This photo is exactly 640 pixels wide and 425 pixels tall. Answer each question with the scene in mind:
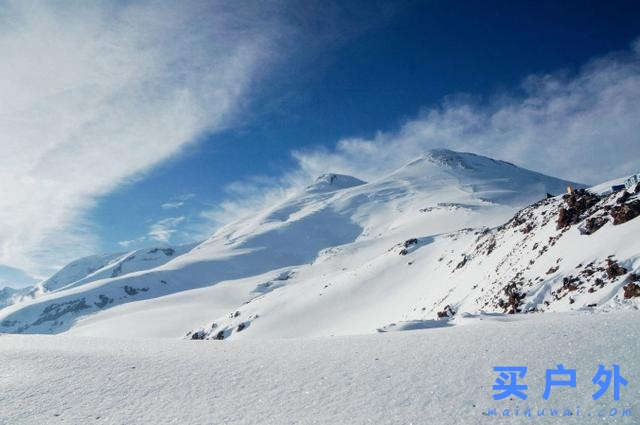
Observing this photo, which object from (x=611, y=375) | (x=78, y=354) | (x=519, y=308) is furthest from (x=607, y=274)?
(x=78, y=354)

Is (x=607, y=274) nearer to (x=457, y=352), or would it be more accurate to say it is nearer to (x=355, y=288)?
(x=457, y=352)

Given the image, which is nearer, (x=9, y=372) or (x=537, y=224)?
(x=9, y=372)

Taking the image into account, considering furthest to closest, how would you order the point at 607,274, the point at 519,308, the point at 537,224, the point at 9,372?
the point at 537,224 < the point at 519,308 < the point at 607,274 < the point at 9,372

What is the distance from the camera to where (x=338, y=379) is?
7359 mm

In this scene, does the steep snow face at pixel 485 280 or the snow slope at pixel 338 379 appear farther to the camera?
the steep snow face at pixel 485 280

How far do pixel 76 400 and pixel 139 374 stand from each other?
1.26 metres

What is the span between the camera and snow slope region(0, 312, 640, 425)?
606 centimetres

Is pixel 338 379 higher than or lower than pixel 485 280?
lower

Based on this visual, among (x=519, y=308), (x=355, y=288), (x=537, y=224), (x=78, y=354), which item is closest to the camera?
(x=78, y=354)

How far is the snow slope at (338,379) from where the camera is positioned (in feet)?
19.9

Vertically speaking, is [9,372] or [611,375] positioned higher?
[9,372]

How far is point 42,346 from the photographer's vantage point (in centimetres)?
1099

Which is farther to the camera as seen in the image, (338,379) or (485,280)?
(485,280)

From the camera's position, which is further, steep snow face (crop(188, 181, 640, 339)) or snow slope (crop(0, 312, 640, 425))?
steep snow face (crop(188, 181, 640, 339))
